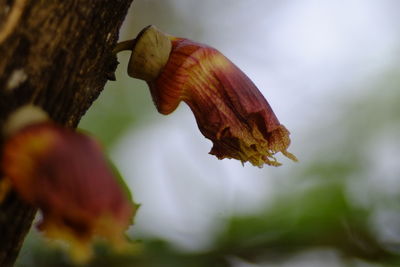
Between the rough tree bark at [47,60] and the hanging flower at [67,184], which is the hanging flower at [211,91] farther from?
the hanging flower at [67,184]

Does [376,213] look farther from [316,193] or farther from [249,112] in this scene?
[249,112]

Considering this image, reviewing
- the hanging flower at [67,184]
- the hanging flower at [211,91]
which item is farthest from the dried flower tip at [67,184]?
the hanging flower at [211,91]

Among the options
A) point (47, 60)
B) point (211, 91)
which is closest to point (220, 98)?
point (211, 91)

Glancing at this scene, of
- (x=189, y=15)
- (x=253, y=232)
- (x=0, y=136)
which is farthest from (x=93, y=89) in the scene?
(x=189, y=15)

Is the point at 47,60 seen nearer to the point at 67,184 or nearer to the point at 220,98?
the point at 67,184

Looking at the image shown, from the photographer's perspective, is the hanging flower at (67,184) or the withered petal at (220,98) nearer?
the hanging flower at (67,184)

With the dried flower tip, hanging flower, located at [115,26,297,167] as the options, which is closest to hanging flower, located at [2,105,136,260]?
the dried flower tip
